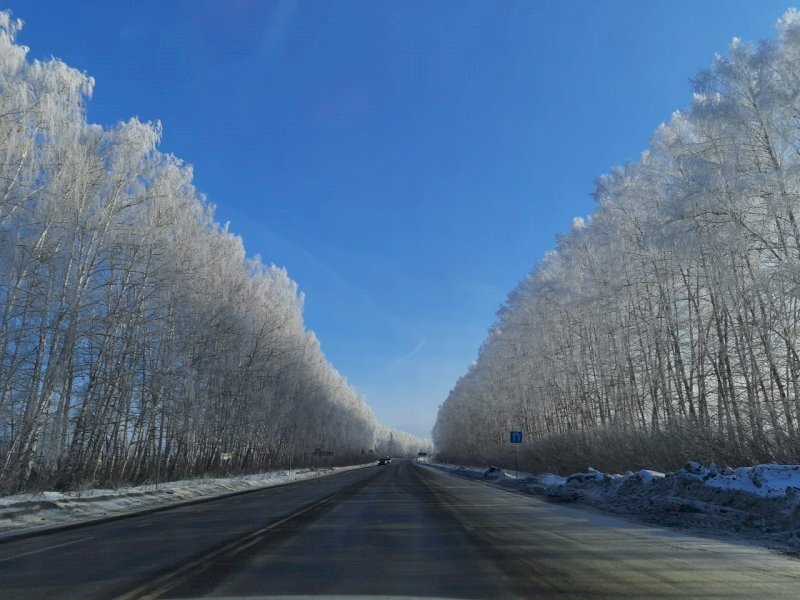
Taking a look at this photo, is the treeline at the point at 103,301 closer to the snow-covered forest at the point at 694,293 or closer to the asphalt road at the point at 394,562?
the asphalt road at the point at 394,562

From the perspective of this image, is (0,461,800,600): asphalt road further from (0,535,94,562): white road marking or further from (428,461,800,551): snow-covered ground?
(428,461,800,551): snow-covered ground

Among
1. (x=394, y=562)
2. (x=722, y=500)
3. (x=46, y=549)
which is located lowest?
(x=46, y=549)

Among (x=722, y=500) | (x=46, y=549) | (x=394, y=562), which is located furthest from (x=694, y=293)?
(x=46, y=549)

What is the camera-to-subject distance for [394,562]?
23.8 feet

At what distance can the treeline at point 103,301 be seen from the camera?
712 inches

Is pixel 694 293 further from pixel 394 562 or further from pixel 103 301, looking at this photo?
pixel 103 301

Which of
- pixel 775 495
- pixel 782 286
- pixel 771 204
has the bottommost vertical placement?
pixel 775 495

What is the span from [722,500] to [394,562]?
902 centimetres

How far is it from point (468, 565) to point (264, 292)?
41.6m

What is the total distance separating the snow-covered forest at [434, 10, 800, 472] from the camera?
1536 centimetres

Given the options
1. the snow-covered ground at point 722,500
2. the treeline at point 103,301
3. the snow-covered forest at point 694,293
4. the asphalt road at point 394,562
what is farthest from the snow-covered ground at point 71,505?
the snow-covered forest at point 694,293

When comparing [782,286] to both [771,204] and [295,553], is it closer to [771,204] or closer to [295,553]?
[771,204]

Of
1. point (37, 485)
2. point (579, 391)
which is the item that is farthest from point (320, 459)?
point (37, 485)

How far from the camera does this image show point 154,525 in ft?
39.9
